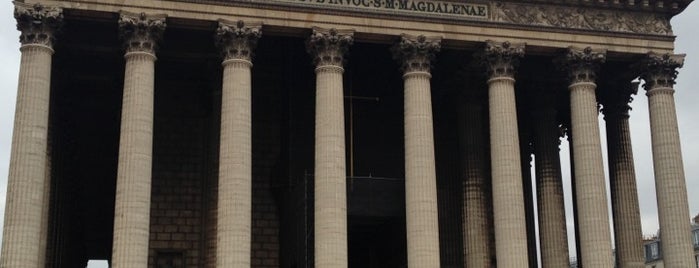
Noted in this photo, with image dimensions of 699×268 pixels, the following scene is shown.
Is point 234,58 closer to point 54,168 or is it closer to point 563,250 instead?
point 54,168

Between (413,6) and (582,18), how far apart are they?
22.5 ft

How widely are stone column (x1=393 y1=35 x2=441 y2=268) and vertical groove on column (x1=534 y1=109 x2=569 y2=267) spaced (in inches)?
291

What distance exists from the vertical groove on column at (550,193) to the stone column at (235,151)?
1332 cm

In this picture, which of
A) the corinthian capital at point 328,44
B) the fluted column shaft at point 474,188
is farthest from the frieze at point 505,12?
the fluted column shaft at point 474,188

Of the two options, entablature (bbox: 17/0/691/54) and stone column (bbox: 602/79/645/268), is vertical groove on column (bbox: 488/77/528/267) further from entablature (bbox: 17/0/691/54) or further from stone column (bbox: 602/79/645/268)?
stone column (bbox: 602/79/645/268)

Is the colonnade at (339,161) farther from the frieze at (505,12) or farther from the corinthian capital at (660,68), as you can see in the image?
the frieze at (505,12)

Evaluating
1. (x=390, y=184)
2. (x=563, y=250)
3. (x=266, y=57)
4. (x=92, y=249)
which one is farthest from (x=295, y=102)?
(x=92, y=249)

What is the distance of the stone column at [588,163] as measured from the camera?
33938mm

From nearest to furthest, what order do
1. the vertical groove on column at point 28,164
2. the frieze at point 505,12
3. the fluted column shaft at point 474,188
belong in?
the vertical groove on column at point 28,164 → the frieze at point 505,12 → the fluted column shaft at point 474,188

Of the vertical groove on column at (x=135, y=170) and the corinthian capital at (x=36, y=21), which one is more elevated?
the corinthian capital at (x=36, y=21)

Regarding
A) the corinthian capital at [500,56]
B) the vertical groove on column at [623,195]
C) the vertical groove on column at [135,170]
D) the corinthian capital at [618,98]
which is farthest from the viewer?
the corinthian capital at [618,98]

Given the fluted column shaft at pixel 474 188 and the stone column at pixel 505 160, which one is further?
the fluted column shaft at pixel 474 188

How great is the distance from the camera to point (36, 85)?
3111cm

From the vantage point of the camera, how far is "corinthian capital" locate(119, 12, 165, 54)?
32.0 m
